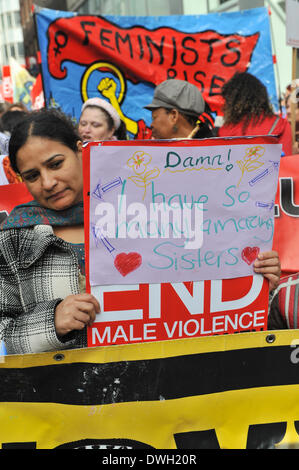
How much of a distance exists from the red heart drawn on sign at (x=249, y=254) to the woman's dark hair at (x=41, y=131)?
0.72 metres

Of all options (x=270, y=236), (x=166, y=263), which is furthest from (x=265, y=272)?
(x=166, y=263)

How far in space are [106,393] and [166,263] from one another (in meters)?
0.44

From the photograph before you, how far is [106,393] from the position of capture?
1.52 meters

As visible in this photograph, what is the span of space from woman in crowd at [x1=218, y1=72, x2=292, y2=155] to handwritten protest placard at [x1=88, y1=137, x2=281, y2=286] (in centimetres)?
231

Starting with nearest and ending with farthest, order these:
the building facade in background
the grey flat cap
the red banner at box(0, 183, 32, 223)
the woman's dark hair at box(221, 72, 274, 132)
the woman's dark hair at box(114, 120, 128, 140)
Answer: the red banner at box(0, 183, 32, 223) < the grey flat cap < the woman's dark hair at box(221, 72, 274, 132) < the woman's dark hair at box(114, 120, 128, 140) < the building facade in background

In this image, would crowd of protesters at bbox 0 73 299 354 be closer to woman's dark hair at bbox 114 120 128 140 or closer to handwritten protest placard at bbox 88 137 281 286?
handwritten protest placard at bbox 88 137 281 286

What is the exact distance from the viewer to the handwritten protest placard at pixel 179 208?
154cm

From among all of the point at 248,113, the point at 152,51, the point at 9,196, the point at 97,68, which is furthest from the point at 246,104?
the point at 9,196

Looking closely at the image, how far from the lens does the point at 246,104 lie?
3.98 metres

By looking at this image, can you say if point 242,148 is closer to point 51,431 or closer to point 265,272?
point 265,272

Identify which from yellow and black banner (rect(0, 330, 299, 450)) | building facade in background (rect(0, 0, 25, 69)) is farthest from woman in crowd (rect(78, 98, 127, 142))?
building facade in background (rect(0, 0, 25, 69))

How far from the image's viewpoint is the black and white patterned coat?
160 centimetres

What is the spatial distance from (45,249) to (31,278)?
0.11 metres

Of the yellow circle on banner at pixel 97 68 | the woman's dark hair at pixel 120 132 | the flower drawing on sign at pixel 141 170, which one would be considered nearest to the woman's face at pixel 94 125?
the woman's dark hair at pixel 120 132
